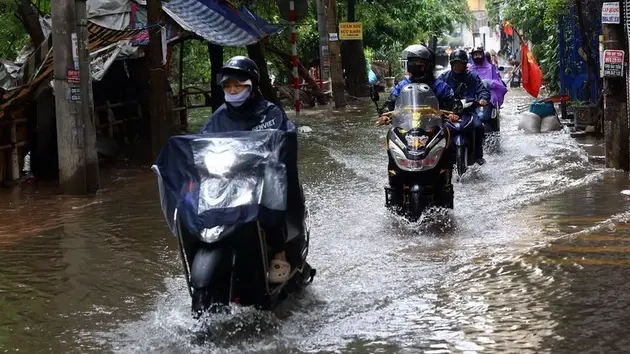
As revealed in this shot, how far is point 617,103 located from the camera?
11.0 meters

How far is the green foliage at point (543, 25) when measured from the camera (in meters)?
19.6

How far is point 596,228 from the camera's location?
325 inches

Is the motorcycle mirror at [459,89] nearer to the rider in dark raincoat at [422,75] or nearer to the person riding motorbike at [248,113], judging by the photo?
the rider in dark raincoat at [422,75]

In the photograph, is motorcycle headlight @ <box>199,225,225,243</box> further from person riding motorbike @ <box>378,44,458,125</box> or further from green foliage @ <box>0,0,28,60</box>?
green foliage @ <box>0,0,28,60</box>

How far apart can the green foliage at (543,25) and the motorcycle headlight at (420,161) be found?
9.52 m

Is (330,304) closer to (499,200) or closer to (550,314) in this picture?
(550,314)

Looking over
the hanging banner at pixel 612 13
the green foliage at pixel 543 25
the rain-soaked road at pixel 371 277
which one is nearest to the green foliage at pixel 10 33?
the rain-soaked road at pixel 371 277

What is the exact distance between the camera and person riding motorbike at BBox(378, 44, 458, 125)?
8.97 m

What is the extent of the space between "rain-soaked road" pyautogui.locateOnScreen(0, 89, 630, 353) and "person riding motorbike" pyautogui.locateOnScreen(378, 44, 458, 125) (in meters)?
1.16

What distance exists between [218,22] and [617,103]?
289 inches

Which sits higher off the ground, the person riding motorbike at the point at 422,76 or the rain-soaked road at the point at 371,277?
the person riding motorbike at the point at 422,76

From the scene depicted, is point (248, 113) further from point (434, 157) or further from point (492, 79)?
point (492, 79)

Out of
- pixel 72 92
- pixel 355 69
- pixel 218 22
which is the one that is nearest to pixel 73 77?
pixel 72 92

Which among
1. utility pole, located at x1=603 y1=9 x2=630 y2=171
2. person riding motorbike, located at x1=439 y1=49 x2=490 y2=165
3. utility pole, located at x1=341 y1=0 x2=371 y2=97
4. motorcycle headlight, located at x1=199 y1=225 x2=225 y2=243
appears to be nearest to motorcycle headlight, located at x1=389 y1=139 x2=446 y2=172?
person riding motorbike, located at x1=439 y1=49 x2=490 y2=165
